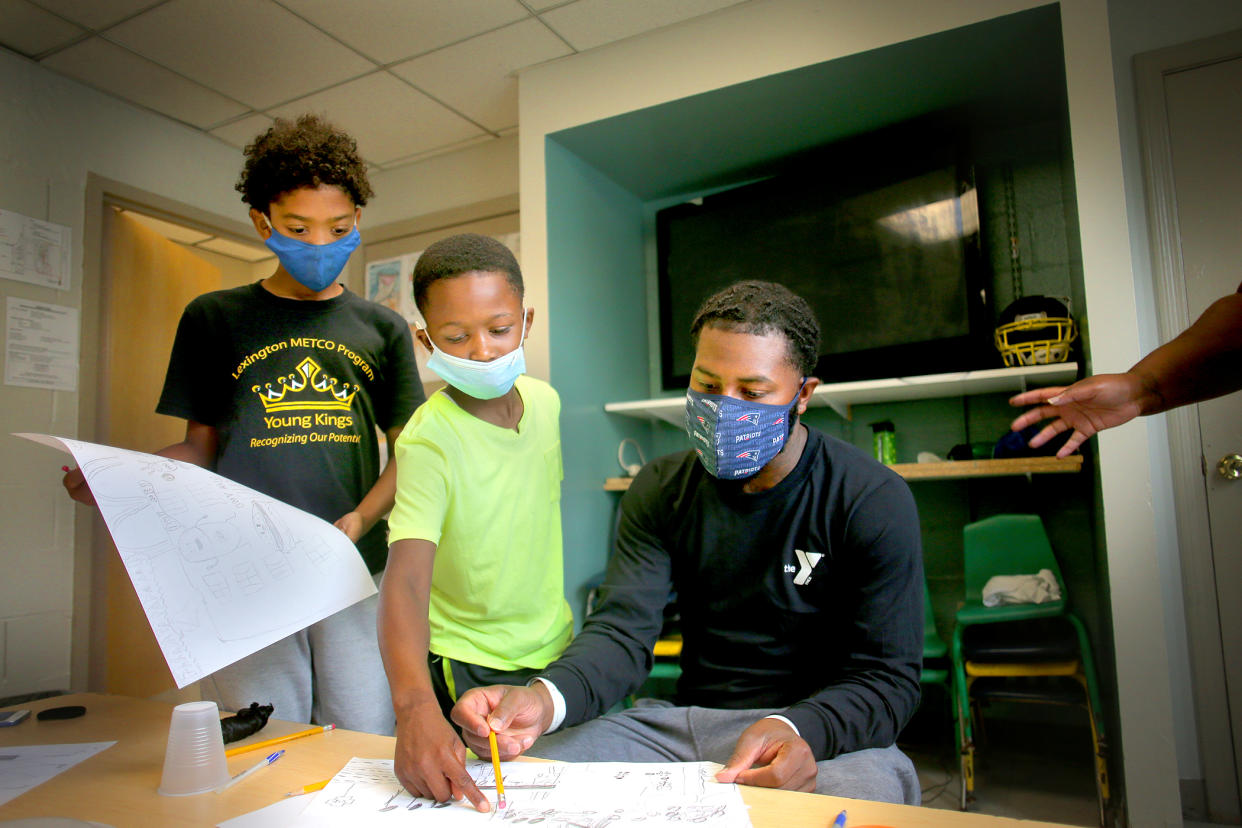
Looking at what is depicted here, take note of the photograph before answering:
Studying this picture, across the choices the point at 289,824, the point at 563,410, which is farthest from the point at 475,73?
the point at 289,824

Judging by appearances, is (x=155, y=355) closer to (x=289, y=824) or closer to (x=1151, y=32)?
(x=289, y=824)

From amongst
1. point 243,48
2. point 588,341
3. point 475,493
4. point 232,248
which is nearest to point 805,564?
point 475,493

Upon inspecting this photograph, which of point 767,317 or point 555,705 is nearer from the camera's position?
point 555,705

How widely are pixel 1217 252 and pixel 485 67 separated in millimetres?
2192

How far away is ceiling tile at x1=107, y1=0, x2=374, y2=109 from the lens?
2184 mm

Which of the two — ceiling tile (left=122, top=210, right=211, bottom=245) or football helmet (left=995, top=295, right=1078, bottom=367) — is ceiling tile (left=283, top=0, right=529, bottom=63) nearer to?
ceiling tile (left=122, top=210, right=211, bottom=245)

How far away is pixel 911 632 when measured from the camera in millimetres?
1007

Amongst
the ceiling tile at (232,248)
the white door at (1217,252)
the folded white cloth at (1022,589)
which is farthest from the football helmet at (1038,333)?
the ceiling tile at (232,248)

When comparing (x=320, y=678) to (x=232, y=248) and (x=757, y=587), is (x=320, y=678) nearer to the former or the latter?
(x=757, y=587)

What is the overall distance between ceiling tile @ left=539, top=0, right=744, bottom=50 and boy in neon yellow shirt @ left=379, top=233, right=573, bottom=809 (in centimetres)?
136

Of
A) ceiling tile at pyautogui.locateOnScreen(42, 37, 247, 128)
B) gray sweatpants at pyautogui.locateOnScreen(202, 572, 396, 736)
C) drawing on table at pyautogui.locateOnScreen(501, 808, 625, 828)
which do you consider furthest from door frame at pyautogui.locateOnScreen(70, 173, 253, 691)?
drawing on table at pyautogui.locateOnScreen(501, 808, 625, 828)

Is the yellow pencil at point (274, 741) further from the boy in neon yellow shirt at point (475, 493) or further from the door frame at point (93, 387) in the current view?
the door frame at point (93, 387)

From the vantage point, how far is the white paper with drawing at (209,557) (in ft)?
2.54

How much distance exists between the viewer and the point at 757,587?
1.11 meters
